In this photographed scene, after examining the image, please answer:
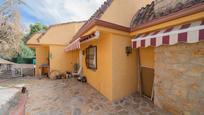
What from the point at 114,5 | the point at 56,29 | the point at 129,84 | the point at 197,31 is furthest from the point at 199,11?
the point at 56,29

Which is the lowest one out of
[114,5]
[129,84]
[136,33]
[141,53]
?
[129,84]

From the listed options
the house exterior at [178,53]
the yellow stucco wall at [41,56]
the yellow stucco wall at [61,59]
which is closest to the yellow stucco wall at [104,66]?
the house exterior at [178,53]

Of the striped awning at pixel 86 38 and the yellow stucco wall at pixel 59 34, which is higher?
the yellow stucco wall at pixel 59 34

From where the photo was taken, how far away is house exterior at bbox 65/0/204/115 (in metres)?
5.32

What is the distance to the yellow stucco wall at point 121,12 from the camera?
8.59m

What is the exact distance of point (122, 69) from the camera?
870 centimetres

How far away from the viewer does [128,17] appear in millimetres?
9492

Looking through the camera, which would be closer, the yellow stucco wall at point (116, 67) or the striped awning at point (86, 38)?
the striped awning at point (86, 38)

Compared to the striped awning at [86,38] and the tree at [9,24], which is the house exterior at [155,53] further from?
the tree at [9,24]

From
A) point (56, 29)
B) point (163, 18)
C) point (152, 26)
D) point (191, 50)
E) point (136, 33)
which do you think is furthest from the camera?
point (56, 29)

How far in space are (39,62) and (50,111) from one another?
1672 cm

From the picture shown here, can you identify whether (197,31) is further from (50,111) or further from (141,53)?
(50,111)

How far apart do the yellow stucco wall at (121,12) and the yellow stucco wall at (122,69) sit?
47.6 inches

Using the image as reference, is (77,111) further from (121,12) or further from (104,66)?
(121,12)
